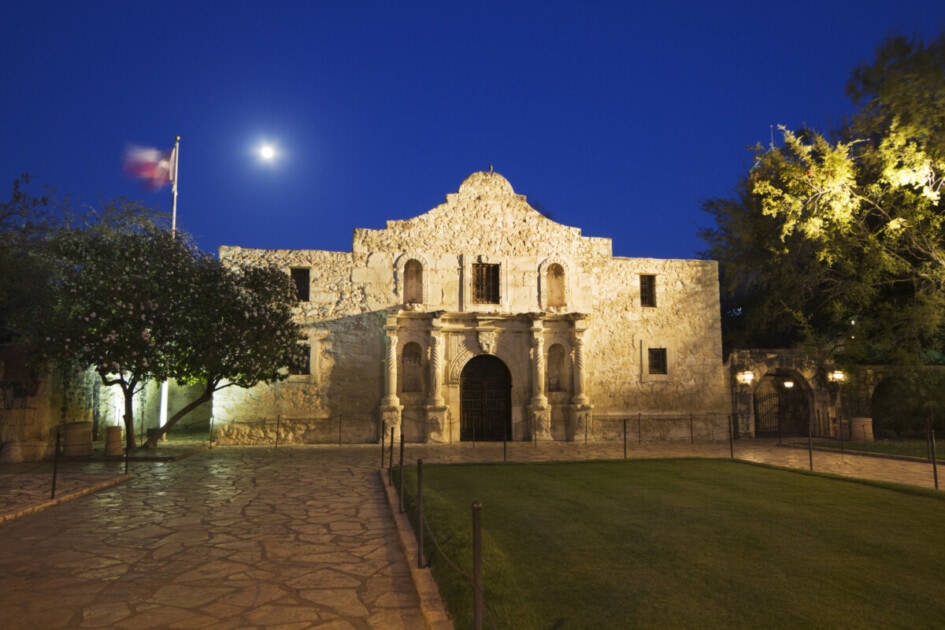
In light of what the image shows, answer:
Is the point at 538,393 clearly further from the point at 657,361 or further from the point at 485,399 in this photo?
the point at 657,361

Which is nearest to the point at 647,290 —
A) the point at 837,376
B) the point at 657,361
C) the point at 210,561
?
the point at 657,361

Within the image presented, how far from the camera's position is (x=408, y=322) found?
18.7 m

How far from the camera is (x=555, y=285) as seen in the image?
797 inches

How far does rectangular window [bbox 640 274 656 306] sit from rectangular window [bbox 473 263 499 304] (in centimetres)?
523

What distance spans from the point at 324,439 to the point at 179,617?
1379 cm

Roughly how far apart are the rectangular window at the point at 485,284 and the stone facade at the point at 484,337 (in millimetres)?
47

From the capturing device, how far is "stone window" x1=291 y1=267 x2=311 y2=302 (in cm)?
1867

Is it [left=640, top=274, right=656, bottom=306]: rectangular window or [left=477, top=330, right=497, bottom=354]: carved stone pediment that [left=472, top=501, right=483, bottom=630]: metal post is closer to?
[left=477, top=330, right=497, bottom=354]: carved stone pediment

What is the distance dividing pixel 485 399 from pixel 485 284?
148 inches

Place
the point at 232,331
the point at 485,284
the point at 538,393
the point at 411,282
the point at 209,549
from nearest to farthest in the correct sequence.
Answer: the point at 209,549 → the point at 232,331 → the point at 538,393 → the point at 411,282 → the point at 485,284

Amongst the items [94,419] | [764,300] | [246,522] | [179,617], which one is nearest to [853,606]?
[179,617]

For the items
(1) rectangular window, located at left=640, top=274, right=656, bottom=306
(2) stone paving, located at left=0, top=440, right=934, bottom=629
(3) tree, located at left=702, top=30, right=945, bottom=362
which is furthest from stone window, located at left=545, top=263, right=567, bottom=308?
(2) stone paving, located at left=0, top=440, right=934, bottom=629

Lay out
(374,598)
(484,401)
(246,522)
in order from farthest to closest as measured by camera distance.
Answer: (484,401)
(246,522)
(374,598)

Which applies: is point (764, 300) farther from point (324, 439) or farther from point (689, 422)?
point (324, 439)
